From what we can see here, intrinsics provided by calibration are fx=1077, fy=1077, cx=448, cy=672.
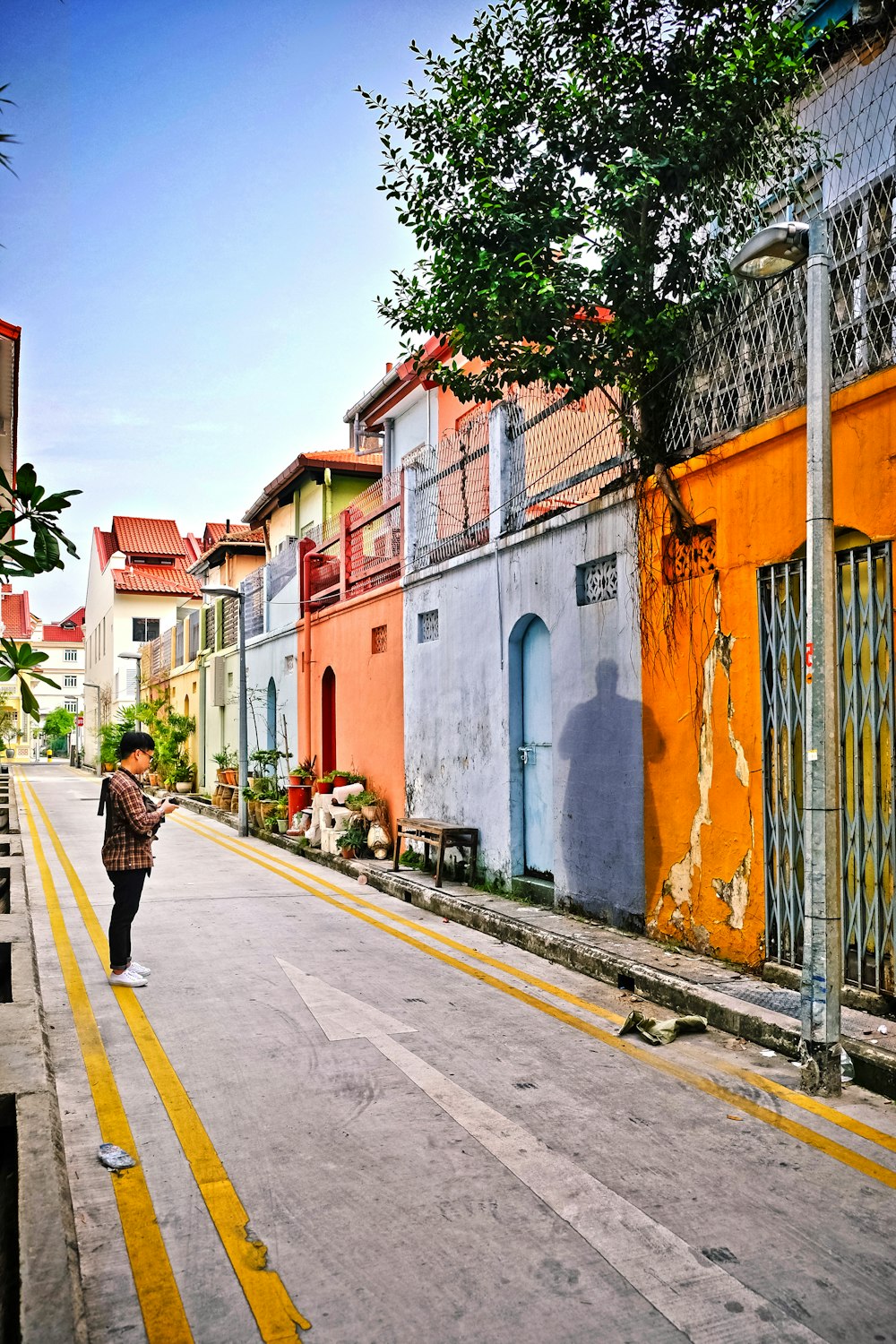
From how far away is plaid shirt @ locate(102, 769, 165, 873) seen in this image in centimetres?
777

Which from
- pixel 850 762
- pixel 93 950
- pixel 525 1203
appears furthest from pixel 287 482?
pixel 525 1203

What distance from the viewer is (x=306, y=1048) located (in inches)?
242

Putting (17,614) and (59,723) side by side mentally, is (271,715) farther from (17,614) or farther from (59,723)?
(59,723)

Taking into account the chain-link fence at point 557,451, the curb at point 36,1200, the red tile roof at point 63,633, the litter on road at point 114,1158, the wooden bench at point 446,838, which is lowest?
the litter on road at point 114,1158

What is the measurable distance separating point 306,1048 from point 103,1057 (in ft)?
3.72

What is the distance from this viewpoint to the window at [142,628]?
56406 millimetres

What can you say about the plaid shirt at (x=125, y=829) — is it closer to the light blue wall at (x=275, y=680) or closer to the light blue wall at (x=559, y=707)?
the light blue wall at (x=559, y=707)

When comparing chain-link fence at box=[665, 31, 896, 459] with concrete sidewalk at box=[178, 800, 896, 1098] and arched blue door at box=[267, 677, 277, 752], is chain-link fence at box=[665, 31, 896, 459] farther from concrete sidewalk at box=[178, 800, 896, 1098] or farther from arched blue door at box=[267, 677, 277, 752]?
arched blue door at box=[267, 677, 277, 752]

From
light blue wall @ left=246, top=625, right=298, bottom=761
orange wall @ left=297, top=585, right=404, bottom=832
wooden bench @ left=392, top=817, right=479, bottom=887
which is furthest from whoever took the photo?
light blue wall @ left=246, top=625, right=298, bottom=761

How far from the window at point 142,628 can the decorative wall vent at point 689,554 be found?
50849mm

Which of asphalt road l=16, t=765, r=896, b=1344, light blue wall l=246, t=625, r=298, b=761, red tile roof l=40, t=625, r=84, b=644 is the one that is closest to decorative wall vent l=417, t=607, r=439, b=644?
asphalt road l=16, t=765, r=896, b=1344

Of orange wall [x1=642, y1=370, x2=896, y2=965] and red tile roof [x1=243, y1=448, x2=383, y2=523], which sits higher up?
red tile roof [x1=243, y1=448, x2=383, y2=523]

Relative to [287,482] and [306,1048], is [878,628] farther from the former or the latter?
[287,482]

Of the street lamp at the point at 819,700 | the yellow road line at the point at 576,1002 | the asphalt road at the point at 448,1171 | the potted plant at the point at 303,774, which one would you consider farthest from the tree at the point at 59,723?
the street lamp at the point at 819,700
